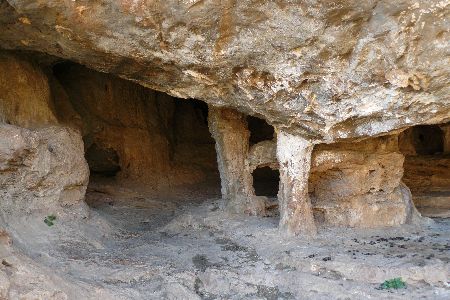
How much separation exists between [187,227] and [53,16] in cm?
357

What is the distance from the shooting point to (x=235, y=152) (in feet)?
25.7

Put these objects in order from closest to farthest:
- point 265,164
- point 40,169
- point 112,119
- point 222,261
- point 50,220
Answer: point 222,261 → point 50,220 → point 40,169 → point 265,164 → point 112,119

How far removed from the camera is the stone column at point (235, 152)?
25.5 ft

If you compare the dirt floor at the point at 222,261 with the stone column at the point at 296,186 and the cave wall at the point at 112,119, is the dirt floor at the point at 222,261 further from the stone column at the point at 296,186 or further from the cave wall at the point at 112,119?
the cave wall at the point at 112,119

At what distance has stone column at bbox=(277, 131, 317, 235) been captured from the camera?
6496 millimetres

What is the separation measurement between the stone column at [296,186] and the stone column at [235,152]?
125 cm

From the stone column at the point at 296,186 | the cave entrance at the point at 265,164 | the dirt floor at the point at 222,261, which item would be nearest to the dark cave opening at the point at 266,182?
the cave entrance at the point at 265,164

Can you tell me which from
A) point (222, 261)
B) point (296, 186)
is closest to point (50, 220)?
point (222, 261)

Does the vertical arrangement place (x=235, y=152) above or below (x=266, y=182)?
above

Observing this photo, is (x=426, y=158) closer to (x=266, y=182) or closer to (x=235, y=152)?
(x=266, y=182)

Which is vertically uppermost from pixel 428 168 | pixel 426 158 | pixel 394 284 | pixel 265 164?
pixel 426 158

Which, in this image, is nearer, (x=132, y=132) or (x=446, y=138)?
(x=132, y=132)

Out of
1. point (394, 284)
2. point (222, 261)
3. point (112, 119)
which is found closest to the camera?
point (394, 284)

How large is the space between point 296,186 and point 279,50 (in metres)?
1.94
